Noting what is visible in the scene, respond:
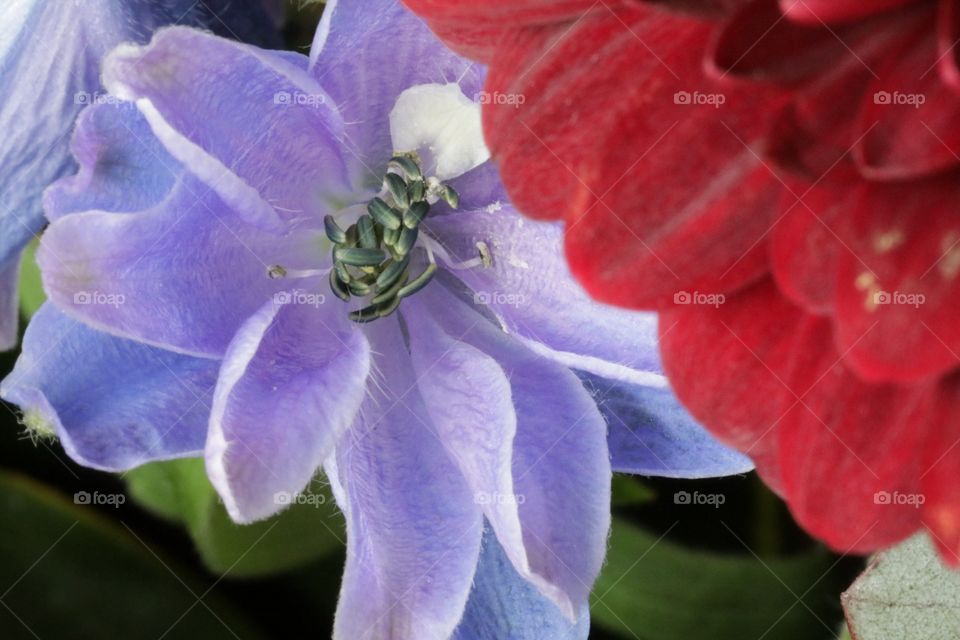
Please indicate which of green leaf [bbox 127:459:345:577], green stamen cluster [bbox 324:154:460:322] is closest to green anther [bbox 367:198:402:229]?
green stamen cluster [bbox 324:154:460:322]

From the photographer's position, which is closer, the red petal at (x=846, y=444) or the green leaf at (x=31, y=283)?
the red petal at (x=846, y=444)

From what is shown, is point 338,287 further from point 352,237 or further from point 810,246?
point 810,246

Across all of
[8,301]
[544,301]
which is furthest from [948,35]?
[8,301]

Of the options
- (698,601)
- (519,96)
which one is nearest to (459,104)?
(519,96)

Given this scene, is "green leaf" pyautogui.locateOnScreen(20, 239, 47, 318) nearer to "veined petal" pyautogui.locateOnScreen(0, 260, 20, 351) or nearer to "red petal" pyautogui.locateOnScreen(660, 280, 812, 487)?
"veined petal" pyautogui.locateOnScreen(0, 260, 20, 351)

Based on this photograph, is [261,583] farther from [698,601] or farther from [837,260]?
[837,260]

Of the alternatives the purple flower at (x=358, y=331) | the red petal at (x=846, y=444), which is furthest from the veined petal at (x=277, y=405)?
the red petal at (x=846, y=444)

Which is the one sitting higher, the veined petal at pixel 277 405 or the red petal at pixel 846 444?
the red petal at pixel 846 444

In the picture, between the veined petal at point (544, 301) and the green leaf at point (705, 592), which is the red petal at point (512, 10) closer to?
the veined petal at point (544, 301)
